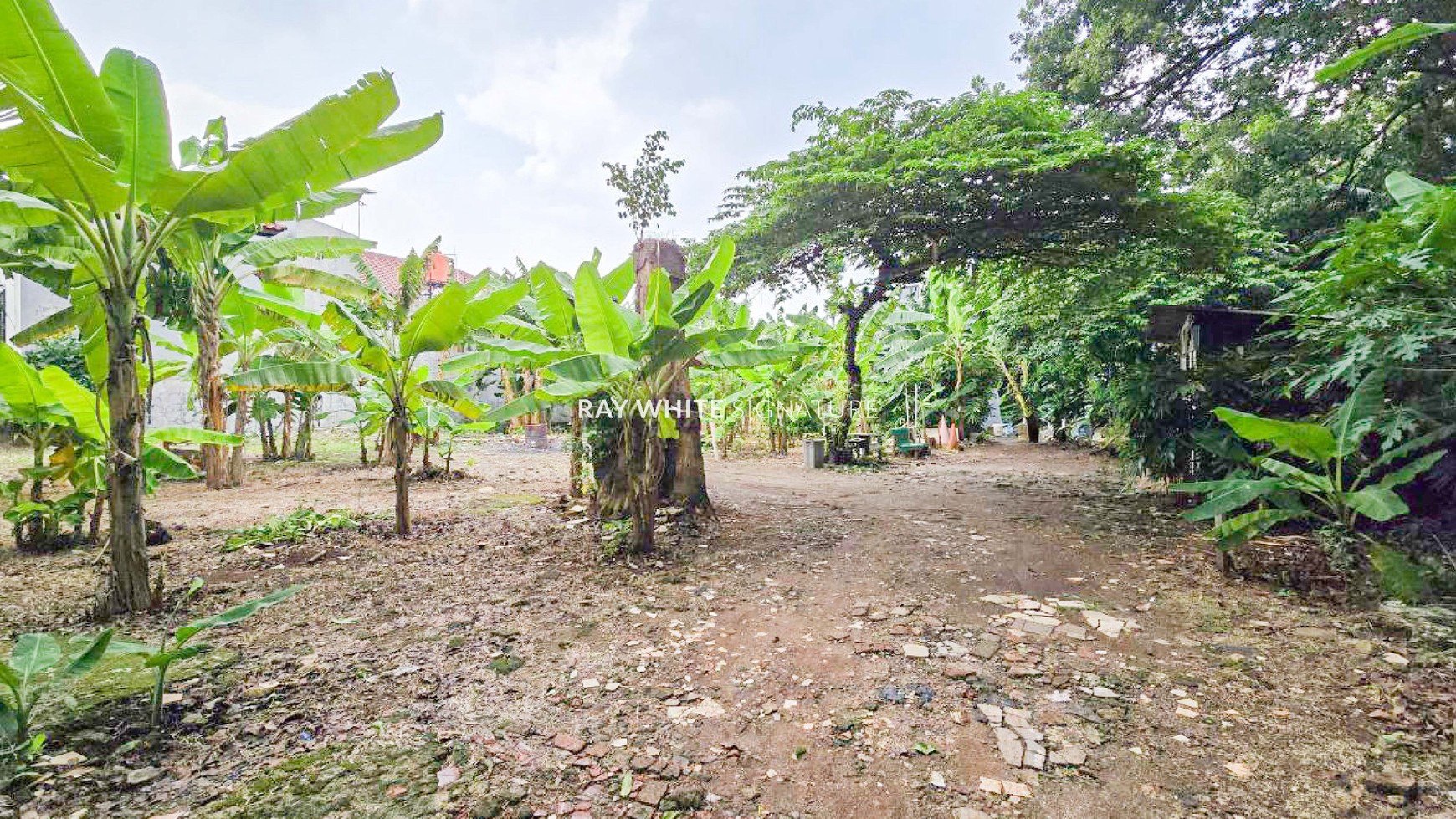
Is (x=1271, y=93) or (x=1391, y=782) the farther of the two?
(x=1271, y=93)

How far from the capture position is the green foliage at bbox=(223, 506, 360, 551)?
4.32m

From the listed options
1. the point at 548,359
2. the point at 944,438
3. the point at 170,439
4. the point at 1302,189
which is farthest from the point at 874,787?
the point at 944,438

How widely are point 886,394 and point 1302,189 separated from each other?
8.37 meters

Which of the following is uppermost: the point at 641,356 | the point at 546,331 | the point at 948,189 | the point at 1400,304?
the point at 948,189

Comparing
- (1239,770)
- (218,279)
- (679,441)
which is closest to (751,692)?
(1239,770)

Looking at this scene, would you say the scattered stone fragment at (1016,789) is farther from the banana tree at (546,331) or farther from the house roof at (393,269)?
the house roof at (393,269)

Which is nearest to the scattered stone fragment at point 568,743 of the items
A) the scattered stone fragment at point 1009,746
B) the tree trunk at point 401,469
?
the scattered stone fragment at point 1009,746

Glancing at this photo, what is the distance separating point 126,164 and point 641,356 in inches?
98.3

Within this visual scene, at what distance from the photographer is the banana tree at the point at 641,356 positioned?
140 inches

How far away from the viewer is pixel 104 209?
246 cm

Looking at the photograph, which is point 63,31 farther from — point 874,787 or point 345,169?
point 874,787

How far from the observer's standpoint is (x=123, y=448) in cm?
267

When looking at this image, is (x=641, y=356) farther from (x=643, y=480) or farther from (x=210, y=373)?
(x=210, y=373)

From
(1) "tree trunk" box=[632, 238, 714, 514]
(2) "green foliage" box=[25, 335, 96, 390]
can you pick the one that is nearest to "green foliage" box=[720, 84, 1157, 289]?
(1) "tree trunk" box=[632, 238, 714, 514]
